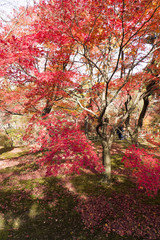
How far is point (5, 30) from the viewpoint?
8.36 metres

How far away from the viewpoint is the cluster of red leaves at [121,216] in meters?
4.36

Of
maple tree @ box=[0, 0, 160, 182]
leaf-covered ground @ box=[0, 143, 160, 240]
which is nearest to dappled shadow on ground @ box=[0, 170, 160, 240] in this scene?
leaf-covered ground @ box=[0, 143, 160, 240]

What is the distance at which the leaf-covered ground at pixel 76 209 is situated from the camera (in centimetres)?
436

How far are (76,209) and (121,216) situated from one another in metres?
1.79

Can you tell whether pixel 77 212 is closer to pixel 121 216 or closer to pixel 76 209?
pixel 76 209

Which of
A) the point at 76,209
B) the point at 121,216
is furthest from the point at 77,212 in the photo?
the point at 121,216

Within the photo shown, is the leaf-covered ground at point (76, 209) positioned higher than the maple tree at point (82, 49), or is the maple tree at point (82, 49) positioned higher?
the maple tree at point (82, 49)

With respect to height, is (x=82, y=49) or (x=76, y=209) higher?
(x=82, y=49)

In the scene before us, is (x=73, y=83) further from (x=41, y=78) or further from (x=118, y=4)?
(x=118, y=4)

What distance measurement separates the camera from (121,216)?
4.95 metres

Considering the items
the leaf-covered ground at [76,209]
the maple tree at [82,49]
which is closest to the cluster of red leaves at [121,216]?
the leaf-covered ground at [76,209]

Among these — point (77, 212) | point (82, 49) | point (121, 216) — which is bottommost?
point (77, 212)

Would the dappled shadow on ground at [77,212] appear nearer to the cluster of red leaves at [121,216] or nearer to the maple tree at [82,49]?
the cluster of red leaves at [121,216]

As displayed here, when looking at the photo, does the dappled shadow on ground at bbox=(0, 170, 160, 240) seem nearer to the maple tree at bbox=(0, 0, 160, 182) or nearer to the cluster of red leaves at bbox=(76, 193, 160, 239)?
the cluster of red leaves at bbox=(76, 193, 160, 239)
